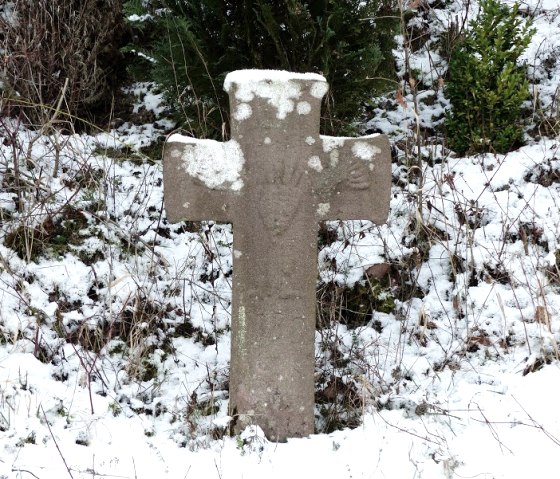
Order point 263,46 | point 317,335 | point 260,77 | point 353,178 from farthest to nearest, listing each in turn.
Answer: point 263,46 < point 317,335 < point 353,178 < point 260,77

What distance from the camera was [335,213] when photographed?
3111 mm

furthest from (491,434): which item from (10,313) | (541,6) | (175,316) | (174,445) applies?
(541,6)

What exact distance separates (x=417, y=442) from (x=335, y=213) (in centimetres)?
104

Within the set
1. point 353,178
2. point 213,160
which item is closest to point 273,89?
point 213,160

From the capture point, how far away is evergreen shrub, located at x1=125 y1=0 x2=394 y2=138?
4691 mm

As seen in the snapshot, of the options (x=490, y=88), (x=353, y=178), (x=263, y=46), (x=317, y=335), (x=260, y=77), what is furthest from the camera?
(x=490, y=88)

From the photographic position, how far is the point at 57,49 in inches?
213

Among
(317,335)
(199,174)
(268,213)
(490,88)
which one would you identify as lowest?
(317,335)

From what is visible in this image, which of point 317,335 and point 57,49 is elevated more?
point 57,49

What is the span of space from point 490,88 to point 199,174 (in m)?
3.17

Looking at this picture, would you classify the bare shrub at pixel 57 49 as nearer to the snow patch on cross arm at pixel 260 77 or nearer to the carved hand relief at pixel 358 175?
the snow patch on cross arm at pixel 260 77

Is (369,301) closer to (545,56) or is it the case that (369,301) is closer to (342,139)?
(342,139)

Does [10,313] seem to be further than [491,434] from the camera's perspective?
Yes

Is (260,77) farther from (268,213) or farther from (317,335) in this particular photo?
(317,335)
